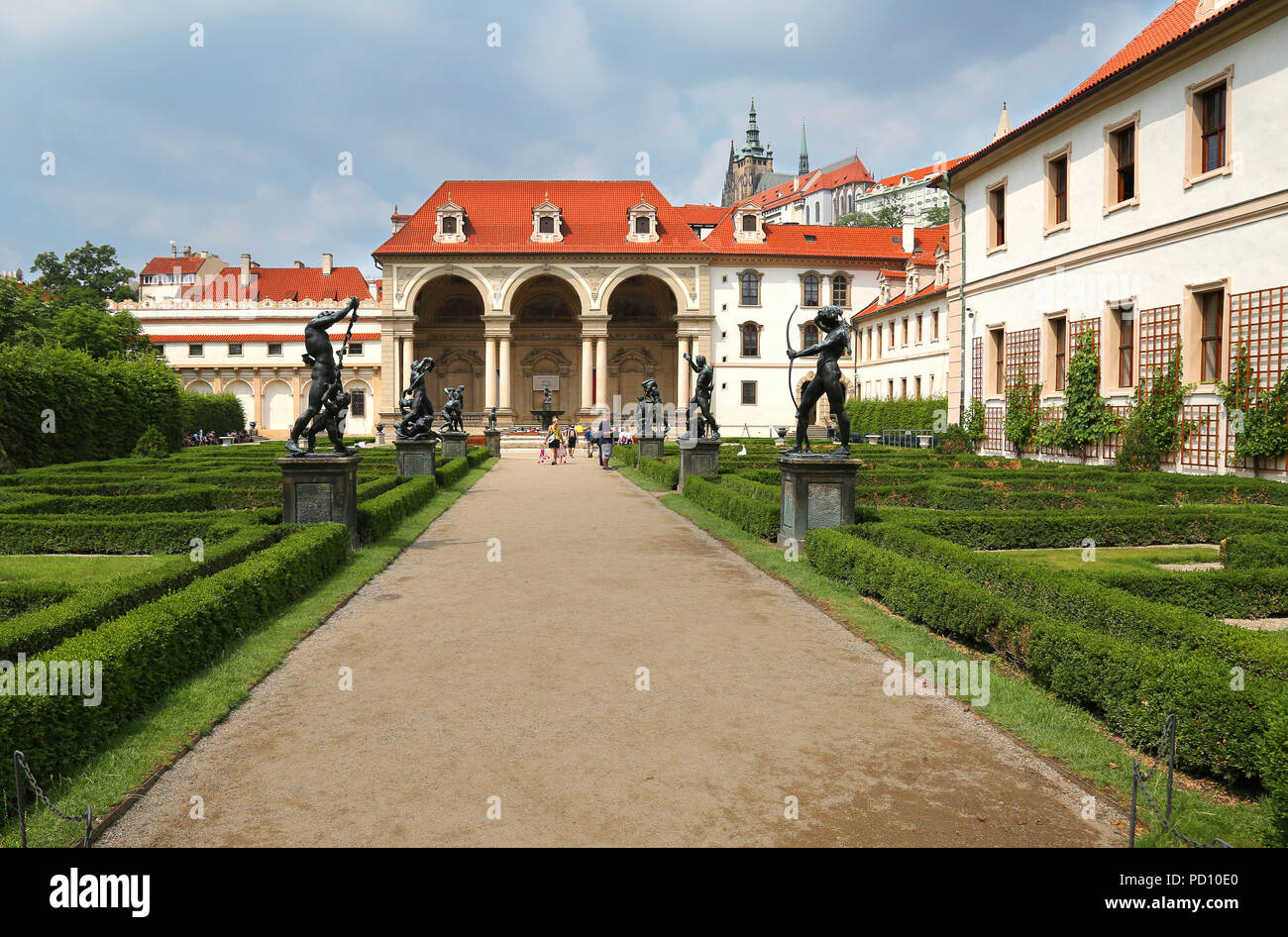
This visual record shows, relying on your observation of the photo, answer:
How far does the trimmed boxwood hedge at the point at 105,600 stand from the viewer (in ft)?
17.7

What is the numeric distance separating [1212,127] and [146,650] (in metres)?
20.6

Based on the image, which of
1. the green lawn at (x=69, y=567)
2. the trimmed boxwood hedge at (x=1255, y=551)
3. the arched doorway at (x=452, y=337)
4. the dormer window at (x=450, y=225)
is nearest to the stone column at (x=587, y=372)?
the arched doorway at (x=452, y=337)

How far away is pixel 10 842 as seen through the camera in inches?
147

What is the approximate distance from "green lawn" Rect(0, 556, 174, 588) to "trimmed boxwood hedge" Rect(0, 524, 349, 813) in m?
1.62

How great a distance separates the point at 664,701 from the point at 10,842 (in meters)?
3.40

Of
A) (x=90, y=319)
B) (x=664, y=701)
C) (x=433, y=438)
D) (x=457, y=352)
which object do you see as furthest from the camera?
(x=457, y=352)

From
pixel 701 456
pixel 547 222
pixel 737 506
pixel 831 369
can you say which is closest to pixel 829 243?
pixel 547 222

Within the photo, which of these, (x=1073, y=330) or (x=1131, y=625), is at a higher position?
(x=1073, y=330)

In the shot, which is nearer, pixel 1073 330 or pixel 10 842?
pixel 10 842

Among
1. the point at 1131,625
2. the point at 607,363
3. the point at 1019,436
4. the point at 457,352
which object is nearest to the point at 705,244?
the point at 607,363

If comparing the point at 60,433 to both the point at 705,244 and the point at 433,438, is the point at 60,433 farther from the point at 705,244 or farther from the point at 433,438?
the point at 705,244

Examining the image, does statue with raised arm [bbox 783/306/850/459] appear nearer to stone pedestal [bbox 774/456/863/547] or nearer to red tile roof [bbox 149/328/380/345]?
stone pedestal [bbox 774/456/863/547]

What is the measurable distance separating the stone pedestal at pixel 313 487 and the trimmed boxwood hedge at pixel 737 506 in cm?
563

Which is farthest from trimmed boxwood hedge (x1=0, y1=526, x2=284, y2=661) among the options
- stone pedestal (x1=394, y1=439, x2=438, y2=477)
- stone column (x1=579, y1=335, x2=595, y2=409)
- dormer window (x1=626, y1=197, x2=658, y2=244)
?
dormer window (x1=626, y1=197, x2=658, y2=244)
